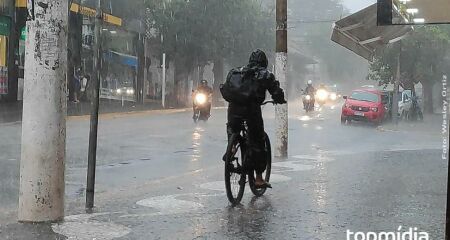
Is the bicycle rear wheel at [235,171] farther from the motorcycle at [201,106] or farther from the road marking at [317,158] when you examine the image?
the motorcycle at [201,106]

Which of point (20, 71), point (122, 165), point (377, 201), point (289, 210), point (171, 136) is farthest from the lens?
point (20, 71)

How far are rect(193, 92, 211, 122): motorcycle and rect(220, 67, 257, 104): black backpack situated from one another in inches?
601

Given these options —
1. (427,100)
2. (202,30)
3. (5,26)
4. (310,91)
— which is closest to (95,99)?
(5,26)

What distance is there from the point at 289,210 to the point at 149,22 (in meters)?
35.1

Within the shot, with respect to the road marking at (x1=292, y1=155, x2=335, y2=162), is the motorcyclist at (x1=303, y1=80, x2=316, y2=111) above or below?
above

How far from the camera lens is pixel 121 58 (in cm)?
3662

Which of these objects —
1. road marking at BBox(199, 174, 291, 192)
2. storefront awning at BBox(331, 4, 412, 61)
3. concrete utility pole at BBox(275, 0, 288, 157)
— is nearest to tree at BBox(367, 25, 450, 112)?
storefront awning at BBox(331, 4, 412, 61)

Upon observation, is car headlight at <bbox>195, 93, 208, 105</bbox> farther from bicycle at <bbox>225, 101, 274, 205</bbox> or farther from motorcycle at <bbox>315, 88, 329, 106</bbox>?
motorcycle at <bbox>315, 88, 329, 106</bbox>

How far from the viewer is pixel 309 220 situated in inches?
230

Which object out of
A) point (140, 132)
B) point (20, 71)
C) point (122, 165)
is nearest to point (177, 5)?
point (20, 71)

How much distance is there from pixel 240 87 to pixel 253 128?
519mm

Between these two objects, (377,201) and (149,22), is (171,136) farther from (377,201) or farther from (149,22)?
(149,22)

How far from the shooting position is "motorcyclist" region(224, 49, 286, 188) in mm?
6547

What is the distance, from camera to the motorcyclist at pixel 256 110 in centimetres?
655
